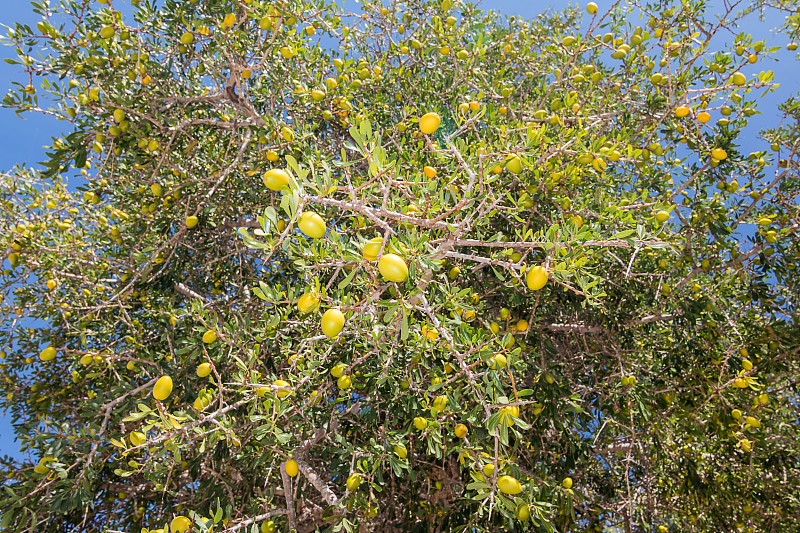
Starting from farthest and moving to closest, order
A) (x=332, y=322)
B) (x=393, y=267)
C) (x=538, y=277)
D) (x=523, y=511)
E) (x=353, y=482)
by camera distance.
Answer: (x=353, y=482), (x=523, y=511), (x=538, y=277), (x=332, y=322), (x=393, y=267)

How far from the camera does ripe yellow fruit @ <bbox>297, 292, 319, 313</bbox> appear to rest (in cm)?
143

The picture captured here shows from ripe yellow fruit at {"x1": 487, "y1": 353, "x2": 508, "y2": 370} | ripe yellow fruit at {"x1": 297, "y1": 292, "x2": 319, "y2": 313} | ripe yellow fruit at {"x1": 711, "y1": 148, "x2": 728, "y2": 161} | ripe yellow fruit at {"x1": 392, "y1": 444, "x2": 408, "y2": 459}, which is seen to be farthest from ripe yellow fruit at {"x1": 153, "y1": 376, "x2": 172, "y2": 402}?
ripe yellow fruit at {"x1": 711, "y1": 148, "x2": 728, "y2": 161}

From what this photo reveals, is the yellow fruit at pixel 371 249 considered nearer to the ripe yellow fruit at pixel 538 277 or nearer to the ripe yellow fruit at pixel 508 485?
the ripe yellow fruit at pixel 538 277

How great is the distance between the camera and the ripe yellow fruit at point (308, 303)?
1428 mm

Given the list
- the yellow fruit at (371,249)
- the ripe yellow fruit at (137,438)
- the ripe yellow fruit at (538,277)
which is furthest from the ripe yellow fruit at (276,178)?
the ripe yellow fruit at (137,438)

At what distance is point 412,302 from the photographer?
179 cm

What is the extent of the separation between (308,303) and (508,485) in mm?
998

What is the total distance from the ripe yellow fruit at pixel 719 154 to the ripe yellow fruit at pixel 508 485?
238cm

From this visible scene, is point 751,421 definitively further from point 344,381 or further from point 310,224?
point 310,224

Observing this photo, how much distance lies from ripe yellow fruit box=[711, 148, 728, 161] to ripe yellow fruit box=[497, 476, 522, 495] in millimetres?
2379

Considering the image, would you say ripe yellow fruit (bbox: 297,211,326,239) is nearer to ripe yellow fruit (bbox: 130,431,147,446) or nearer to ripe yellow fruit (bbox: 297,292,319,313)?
ripe yellow fruit (bbox: 297,292,319,313)

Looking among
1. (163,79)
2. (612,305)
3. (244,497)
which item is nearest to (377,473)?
(244,497)

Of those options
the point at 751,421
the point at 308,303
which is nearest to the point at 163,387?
the point at 308,303

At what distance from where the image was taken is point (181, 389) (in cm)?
264
